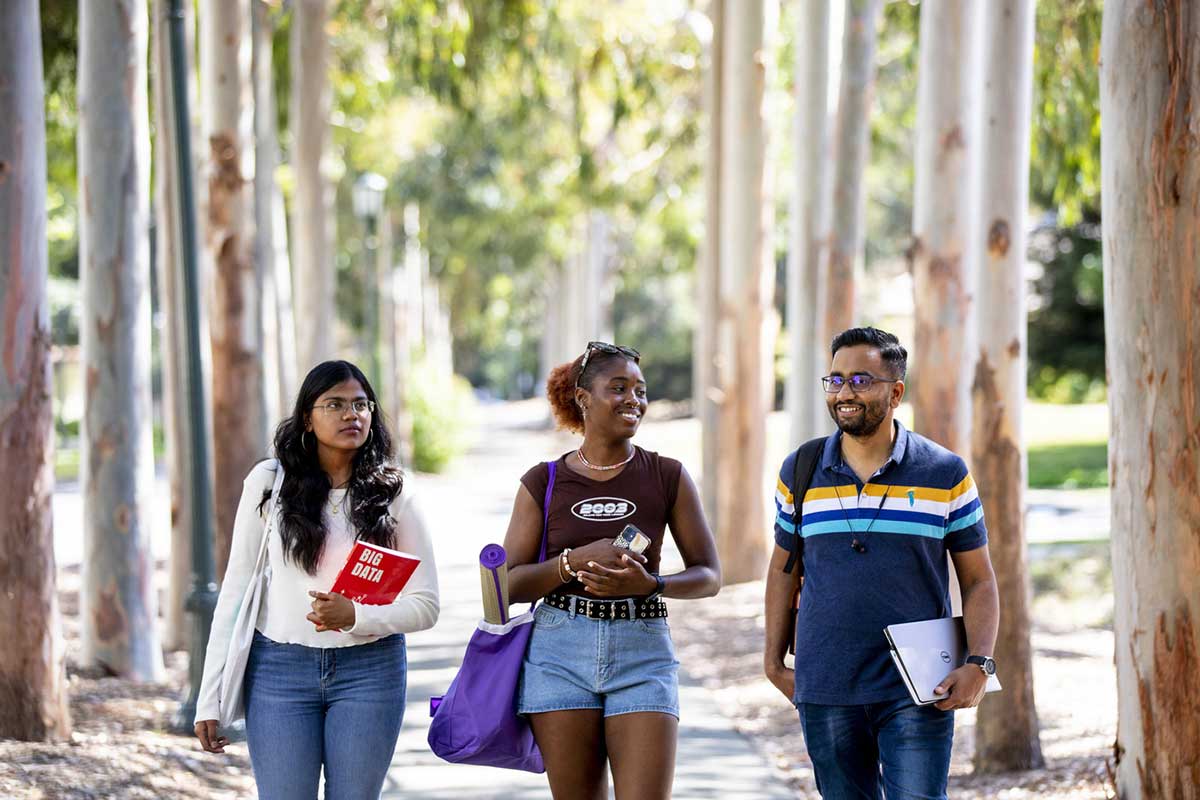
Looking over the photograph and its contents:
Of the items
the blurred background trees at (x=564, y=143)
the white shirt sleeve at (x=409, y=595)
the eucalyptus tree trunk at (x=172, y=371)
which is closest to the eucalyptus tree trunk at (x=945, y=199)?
the white shirt sleeve at (x=409, y=595)

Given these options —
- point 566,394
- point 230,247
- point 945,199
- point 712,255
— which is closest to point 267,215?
point 712,255

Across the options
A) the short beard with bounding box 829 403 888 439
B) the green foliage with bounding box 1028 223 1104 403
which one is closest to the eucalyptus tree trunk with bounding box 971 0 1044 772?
the short beard with bounding box 829 403 888 439

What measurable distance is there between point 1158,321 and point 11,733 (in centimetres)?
532

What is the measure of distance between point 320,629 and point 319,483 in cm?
45

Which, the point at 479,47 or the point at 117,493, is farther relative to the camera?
the point at 479,47

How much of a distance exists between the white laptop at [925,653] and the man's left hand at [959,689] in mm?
19

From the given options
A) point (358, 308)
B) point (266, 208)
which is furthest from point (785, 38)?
point (358, 308)

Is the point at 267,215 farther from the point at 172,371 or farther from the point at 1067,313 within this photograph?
the point at 1067,313

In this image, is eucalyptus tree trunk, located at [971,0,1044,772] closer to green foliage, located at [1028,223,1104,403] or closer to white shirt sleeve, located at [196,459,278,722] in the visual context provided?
white shirt sleeve, located at [196,459,278,722]

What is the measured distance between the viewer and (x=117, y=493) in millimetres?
9711

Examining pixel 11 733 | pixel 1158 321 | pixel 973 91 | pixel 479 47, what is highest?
pixel 479 47

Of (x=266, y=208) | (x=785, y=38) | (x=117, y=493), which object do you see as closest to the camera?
(x=117, y=493)

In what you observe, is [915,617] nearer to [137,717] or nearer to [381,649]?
[381,649]

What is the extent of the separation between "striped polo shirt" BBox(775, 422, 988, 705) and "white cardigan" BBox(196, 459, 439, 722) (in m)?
1.12
